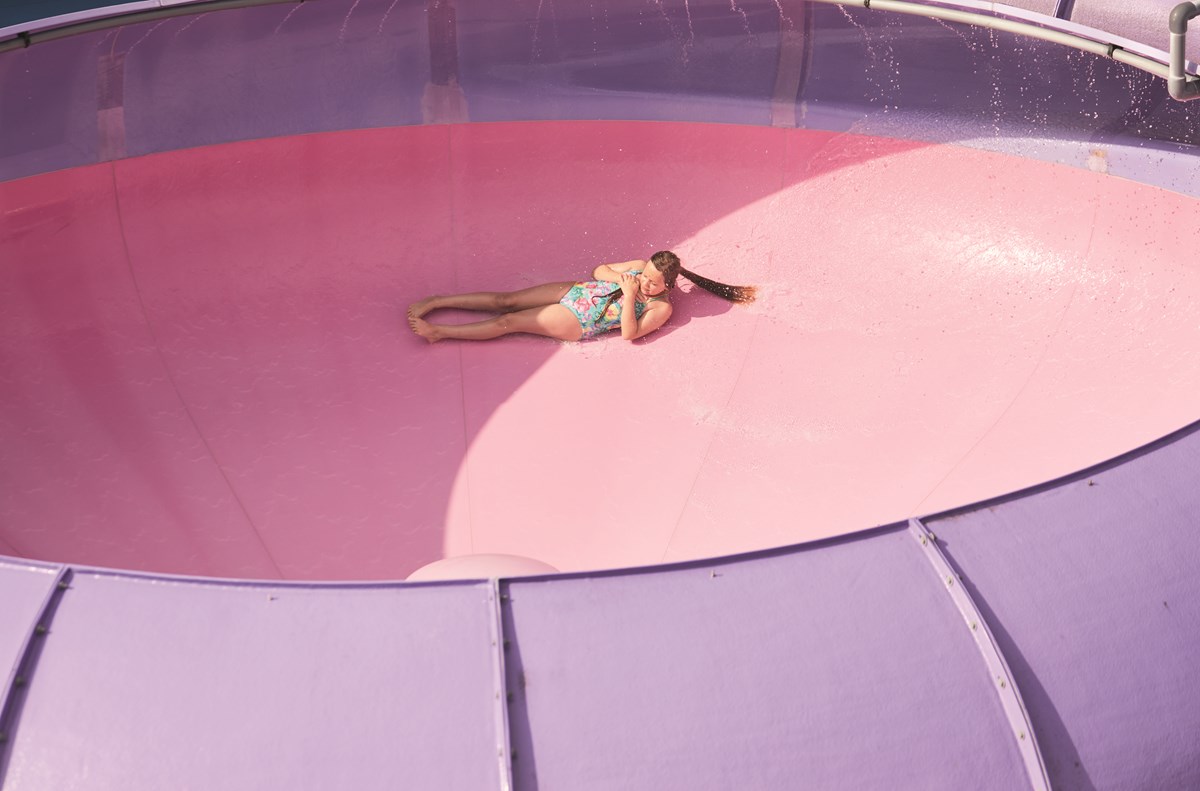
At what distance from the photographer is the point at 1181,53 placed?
3.91 metres

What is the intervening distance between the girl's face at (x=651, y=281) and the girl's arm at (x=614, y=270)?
2.8 inches

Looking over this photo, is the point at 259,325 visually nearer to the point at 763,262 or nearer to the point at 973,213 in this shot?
the point at 763,262

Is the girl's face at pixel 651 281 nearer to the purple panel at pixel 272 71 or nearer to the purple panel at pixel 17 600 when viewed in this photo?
the purple panel at pixel 272 71

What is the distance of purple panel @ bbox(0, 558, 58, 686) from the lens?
2809 millimetres

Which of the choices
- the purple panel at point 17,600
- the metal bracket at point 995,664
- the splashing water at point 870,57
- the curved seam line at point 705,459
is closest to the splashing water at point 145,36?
the curved seam line at point 705,459

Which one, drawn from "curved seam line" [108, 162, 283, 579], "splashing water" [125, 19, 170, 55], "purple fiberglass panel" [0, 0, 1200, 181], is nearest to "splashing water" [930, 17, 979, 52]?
"purple fiberglass panel" [0, 0, 1200, 181]

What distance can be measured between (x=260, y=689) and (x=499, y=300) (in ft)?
11.2

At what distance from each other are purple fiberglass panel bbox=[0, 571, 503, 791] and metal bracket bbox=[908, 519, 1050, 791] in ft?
3.71

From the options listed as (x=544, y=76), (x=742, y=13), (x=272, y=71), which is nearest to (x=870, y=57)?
(x=742, y=13)

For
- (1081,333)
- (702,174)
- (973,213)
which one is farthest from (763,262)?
(1081,333)

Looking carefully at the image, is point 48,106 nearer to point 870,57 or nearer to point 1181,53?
point 870,57

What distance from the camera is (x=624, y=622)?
2.84 meters

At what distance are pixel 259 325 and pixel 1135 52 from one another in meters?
4.28

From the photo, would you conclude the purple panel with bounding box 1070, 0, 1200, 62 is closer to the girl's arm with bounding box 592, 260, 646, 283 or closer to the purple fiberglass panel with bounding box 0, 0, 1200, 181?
the purple fiberglass panel with bounding box 0, 0, 1200, 181
